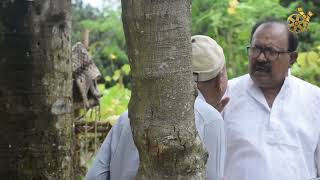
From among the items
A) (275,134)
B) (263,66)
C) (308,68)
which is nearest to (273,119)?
(275,134)

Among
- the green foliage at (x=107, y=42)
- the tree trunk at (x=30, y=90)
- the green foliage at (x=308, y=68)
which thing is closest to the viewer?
the tree trunk at (x=30, y=90)

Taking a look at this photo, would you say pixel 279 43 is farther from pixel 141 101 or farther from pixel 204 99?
pixel 141 101

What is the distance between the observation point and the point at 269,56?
10.4ft

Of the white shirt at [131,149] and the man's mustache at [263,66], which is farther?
the man's mustache at [263,66]

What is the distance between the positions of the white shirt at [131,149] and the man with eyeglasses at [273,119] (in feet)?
2.34

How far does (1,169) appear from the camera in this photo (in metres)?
3.01

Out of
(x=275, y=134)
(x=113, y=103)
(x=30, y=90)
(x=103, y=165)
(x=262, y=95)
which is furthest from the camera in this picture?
(x=113, y=103)

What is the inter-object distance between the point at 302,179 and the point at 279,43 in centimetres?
69

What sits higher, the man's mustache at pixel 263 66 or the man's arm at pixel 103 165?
the man's mustache at pixel 263 66

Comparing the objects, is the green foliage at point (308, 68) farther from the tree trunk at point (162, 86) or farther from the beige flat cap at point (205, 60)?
the tree trunk at point (162, 86)

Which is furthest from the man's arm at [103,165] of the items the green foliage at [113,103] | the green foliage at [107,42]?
the green foliage at [107,42]

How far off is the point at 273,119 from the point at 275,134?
8 centimetres

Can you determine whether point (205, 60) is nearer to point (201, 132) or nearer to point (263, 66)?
point (201, 132)

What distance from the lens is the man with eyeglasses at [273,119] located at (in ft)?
10.2
